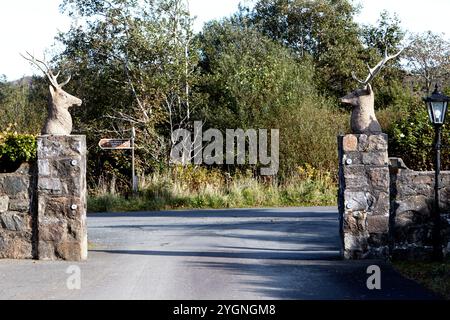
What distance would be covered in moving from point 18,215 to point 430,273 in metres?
6.39

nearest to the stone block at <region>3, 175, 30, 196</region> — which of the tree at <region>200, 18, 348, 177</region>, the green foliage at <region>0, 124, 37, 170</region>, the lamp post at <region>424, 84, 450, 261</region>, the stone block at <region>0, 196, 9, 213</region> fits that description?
the stone block at <region>0, 196, 9, 213</region>

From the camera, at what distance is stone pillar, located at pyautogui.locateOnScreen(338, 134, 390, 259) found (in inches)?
451

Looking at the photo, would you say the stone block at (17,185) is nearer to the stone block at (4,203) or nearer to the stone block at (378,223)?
the stone block at (4,203)

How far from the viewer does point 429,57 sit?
38.4 meters

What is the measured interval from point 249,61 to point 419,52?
41.3 ft

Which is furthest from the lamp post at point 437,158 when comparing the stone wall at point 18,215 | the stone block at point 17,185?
the stone block at point 17,185

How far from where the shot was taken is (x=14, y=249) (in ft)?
38.6

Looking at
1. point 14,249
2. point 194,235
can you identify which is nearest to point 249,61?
point 194,235

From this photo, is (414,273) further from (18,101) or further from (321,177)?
(18,101)

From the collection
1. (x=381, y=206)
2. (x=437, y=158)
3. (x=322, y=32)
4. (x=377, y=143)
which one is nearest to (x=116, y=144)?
(x=377, y=143)

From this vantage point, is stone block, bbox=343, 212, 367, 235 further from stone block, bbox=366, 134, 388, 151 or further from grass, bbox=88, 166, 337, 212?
grass, bbox=88, 166, 337, 212

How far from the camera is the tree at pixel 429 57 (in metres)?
37.6

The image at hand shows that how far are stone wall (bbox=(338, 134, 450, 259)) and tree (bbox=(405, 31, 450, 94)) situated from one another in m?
27.1

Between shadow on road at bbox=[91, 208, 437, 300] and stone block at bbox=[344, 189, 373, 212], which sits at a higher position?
stone block at bbox=[344, 189, 373, 212]
